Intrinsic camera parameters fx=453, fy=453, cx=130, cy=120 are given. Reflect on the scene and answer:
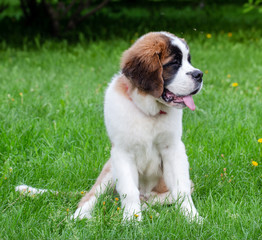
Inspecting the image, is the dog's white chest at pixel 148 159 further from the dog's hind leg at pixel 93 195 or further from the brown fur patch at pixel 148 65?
the brown fur patch at pixel 148 65

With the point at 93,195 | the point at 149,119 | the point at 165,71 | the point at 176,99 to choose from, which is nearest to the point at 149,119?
the point at 149,119

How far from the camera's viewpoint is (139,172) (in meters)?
3.19

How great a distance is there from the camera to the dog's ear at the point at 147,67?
2869 millimetres

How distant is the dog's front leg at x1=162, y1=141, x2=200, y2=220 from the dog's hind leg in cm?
40

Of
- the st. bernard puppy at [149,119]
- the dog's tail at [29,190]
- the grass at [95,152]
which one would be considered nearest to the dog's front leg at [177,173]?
the st. bernard puppy at [149,119]

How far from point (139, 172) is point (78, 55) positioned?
5.54 m

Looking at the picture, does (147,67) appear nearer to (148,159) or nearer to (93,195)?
(148,159)

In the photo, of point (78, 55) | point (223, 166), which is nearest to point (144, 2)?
point (78, 55)

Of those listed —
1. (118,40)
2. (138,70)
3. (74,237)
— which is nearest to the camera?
(74,237)

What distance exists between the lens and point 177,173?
3074 millimetres

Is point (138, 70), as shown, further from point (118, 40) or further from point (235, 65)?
point (118, 40)

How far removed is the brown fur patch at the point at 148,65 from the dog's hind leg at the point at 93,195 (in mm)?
684

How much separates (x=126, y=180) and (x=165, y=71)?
29.8 inches

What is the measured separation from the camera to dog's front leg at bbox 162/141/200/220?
3.04 m
